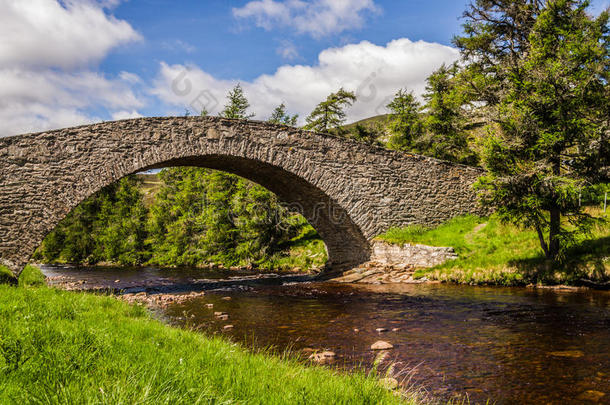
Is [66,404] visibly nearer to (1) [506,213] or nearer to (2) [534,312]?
(2) [534,312]

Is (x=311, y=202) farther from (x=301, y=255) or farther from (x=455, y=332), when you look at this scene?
(x=455, y=332)

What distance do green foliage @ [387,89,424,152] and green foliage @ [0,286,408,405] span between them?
93.6 feet

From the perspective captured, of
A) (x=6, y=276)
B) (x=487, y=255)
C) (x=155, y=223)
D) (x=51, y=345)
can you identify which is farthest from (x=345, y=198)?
(x=155, y=223)

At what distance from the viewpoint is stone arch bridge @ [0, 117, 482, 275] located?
12688 millimetres

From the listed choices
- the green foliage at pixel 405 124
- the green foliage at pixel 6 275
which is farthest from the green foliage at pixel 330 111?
the green foliage at pixel 6 275

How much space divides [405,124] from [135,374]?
30.7 m

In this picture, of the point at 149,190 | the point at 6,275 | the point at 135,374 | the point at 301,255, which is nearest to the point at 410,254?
the point at 301,255

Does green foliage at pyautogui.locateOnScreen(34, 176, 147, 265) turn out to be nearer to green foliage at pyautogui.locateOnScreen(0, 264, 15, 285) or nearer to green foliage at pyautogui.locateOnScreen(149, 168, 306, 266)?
green foliage at pyautogui.locateOnScreen(149, 168, 306, 266)

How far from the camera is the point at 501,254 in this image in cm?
1441

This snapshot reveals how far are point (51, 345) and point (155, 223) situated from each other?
34.1 meters

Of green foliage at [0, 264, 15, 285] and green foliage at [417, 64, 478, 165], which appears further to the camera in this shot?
green foliage at [417, 64, 478, 165]

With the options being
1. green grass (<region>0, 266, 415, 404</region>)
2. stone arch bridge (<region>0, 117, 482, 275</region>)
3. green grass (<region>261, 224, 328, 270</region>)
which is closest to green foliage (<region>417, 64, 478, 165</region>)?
stone arch bridge (<region>0, 117, 482, 275</region>)

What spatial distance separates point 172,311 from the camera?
10.7 metres

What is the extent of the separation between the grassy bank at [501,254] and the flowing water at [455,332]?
86cm
